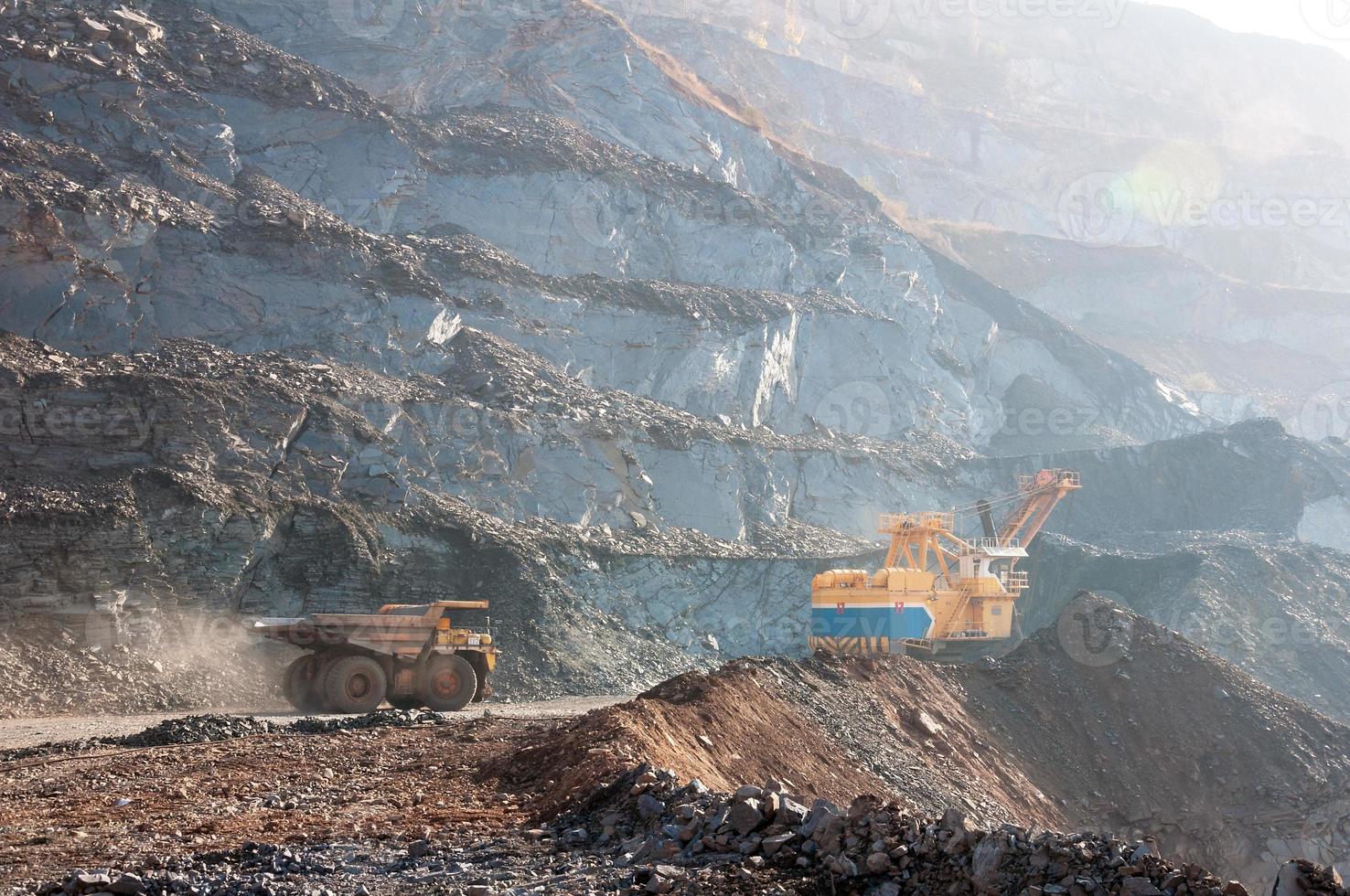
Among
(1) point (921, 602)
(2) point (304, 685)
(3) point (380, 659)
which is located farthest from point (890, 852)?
(1) point (921, 602)

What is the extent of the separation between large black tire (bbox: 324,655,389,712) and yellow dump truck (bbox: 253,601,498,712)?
0.01 meters

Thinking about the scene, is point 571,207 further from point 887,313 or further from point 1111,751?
point 1111,751

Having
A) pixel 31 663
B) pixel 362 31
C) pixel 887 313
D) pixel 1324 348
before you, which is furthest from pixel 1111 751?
pixel 1324 348

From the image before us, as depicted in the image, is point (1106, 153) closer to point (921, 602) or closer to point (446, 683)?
point (921, 602)

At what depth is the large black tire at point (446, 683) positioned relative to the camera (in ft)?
62.9

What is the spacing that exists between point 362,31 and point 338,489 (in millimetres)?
27437

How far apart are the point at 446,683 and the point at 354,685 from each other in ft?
5.12

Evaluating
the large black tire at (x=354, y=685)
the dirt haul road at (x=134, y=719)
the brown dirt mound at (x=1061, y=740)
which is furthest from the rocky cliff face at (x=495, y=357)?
the brown dirt mound at (x=1061, y=740)

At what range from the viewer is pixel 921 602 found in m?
24.2

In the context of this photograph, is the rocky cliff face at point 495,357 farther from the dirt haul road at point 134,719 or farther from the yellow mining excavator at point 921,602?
the yellow mining excavator at point 921,602

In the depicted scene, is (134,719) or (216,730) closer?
(216,730)

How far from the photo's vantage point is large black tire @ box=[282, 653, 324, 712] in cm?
1855

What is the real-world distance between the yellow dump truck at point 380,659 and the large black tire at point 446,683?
0.6 inches

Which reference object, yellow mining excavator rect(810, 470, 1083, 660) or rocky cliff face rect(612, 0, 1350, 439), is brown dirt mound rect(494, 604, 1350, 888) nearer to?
yellow mining excavator rect(810, 470, 1083, 660)
